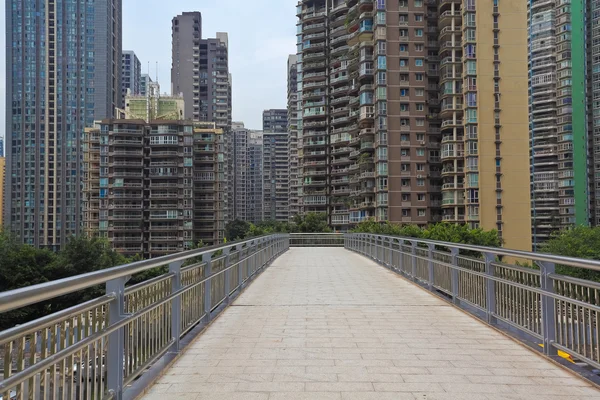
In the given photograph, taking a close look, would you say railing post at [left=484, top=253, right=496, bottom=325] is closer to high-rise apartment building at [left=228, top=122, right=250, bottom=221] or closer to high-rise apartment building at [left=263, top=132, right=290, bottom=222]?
high-rise apartment building at [left=263, top=132, right=290, bottom=222]

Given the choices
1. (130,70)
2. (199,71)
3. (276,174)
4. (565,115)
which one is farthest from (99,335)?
(130,70)

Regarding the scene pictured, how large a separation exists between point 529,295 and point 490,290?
48.0 inches

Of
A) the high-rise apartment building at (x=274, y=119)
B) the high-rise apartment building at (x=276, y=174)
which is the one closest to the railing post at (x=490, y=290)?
the high-rise apartment building at (x=276, y=174)

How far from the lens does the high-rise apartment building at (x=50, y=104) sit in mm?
95625

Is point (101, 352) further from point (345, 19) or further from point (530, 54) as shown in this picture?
point (530, 54)

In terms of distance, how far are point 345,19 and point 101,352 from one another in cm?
7633

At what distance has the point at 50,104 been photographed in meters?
100

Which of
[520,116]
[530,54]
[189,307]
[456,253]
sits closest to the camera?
[189,307]

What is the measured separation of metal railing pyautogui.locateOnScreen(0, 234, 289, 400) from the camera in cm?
246

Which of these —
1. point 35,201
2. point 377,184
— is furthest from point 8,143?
point 377,184

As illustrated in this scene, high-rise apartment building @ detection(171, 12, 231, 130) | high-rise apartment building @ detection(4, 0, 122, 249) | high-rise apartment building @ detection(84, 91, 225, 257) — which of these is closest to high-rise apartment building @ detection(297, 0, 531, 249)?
high-rise apartment building @ detection(84, 91, 225, 257)

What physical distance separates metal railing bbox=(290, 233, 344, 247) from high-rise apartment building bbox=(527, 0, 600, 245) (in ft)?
172

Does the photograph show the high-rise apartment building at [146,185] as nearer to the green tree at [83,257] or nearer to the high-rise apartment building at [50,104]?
the high-rise apartment building at [50,104]

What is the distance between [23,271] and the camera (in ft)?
103
